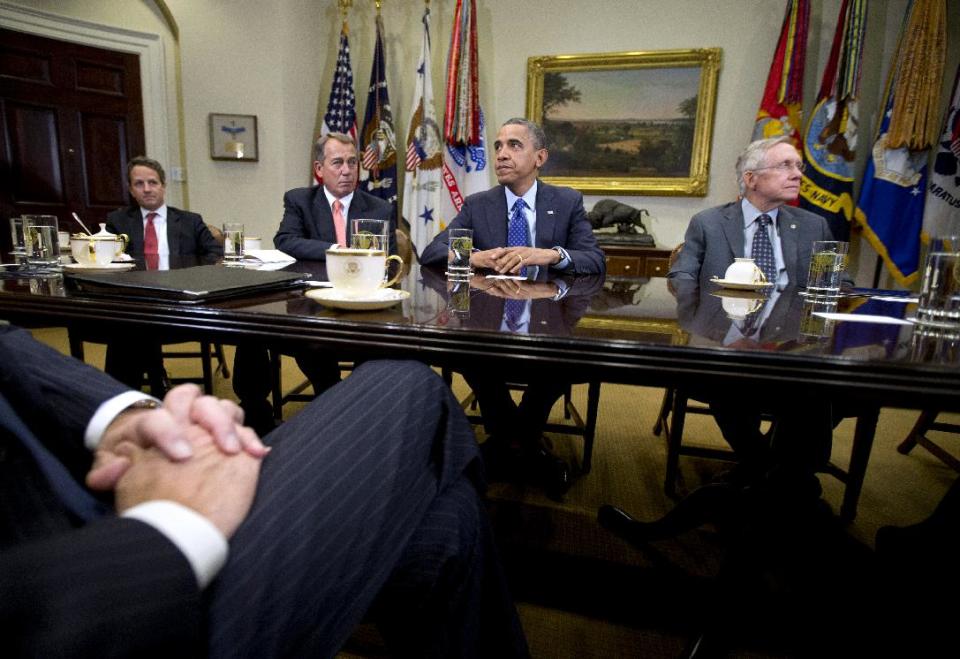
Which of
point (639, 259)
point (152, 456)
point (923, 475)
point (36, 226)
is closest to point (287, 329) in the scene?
point (152, 456)

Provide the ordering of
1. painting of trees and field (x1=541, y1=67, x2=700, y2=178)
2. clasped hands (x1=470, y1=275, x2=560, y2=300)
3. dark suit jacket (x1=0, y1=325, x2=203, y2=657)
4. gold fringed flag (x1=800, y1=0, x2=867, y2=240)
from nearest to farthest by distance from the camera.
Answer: dark suit jacket (x1=0, y1=325, x2=203, y2=657) < clasped hands (x1=470, y1=275, x2=560, y2=300) < gold fringed flag (x1=800, y1=0, x2=867, y2=240) < painting of trees and field (x1=541, y1=67, x2=700, y2=178)

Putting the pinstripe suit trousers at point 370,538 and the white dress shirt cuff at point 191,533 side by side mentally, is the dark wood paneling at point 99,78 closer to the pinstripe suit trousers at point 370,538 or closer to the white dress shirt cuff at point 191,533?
the pinstripe suit trousers at point 370,538

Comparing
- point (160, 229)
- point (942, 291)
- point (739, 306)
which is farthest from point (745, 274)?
point (160, 229)

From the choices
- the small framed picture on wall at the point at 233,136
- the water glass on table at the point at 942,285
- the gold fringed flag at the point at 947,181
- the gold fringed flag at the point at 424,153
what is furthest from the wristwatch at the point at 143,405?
the small framed picture on wall at the point at 233,136

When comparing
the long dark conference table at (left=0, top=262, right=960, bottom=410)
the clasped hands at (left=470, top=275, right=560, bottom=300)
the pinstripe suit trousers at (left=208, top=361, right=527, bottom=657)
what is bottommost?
the pinstripe suit trousers at (left=208, top=361, right=527, bottom=657)

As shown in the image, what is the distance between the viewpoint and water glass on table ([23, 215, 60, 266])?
4.34 feet

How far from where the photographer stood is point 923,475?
2.06 meters

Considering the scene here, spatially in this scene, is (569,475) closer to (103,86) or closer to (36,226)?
(36,226)

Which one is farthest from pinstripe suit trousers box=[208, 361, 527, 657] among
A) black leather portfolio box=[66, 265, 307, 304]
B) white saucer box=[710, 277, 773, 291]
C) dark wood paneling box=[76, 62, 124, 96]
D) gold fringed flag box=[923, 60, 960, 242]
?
dark wood paneling box=[76, 62, 124, 96]

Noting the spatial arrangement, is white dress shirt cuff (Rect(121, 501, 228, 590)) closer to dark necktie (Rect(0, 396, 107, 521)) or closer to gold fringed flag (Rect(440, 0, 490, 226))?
dark necktie (Rect(0, 396, 107, 521))

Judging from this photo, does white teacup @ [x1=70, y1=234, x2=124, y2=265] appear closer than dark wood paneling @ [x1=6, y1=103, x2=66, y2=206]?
Yes

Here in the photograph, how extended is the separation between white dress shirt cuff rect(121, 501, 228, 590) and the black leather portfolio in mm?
544

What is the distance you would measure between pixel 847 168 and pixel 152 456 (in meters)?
3.94

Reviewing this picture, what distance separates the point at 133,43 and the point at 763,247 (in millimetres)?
4581
